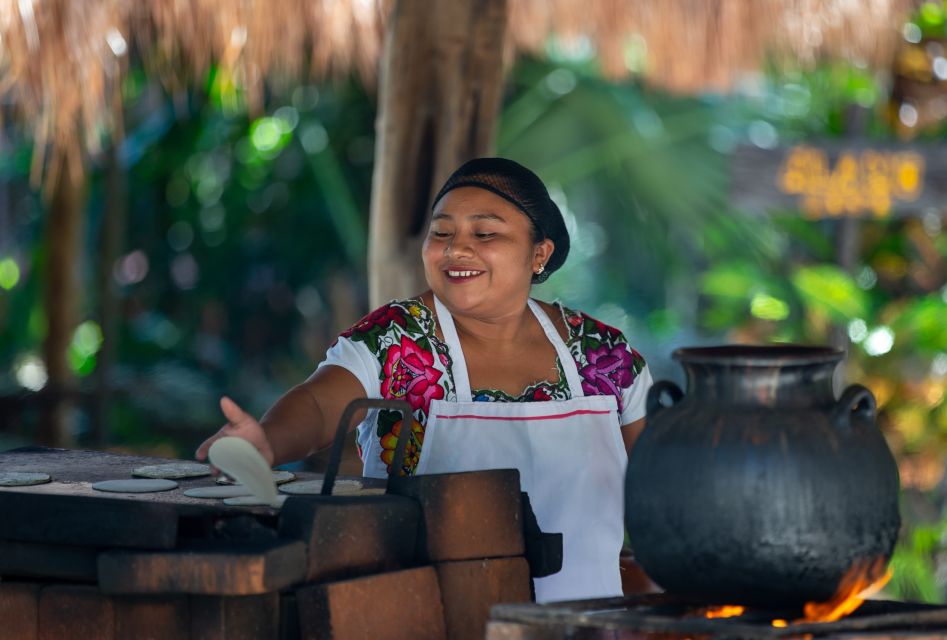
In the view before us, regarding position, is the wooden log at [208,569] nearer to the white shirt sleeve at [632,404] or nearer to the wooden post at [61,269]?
the white shirt sleeve at [632,404]

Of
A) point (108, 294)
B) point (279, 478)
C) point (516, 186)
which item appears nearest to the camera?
point (279, 478)

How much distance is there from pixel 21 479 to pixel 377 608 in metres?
0.73

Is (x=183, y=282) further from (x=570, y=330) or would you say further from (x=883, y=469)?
(x=883, y=469)

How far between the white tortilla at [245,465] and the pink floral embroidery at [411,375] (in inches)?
25.7

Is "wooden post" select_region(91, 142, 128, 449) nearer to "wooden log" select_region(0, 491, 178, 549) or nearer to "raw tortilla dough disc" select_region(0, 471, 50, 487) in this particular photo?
"raw tortilla dough disc" select_region(0, 471, 50, 487)

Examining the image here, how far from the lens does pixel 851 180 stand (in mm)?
7121

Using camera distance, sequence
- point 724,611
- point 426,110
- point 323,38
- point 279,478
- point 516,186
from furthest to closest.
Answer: point 323,38, point 426,110, point 516,186, point 279,478, point 724,611

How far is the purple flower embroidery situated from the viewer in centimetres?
322

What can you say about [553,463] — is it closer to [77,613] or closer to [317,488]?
[317,488]

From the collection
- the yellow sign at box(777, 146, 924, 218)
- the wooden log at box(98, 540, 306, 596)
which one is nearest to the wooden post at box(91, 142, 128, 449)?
the yellow sign at box(777, 146, 924, 218)

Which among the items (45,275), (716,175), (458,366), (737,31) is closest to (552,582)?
(458,366)

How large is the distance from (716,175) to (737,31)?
3.31m

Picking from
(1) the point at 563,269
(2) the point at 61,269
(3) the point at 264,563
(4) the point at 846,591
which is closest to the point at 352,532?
(3) the point at 264,563

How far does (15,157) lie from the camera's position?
31.1 ft
